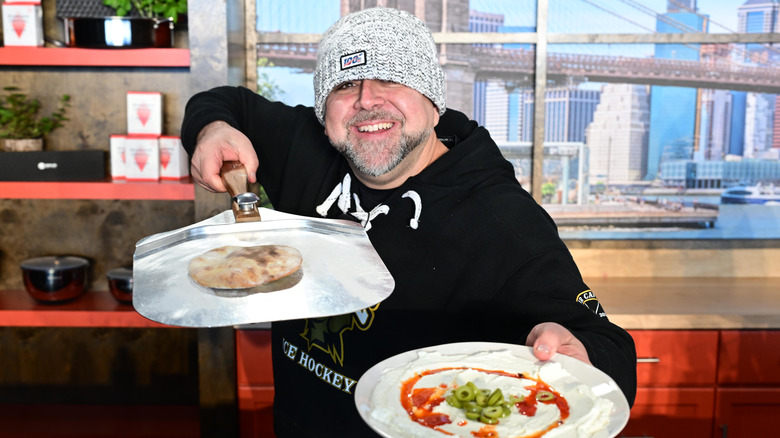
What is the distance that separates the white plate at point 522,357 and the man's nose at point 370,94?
24.4 inches

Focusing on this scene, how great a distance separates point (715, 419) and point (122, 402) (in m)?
2.43

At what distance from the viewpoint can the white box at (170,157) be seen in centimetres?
240

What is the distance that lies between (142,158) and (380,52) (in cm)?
129

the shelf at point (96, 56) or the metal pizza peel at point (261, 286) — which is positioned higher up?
the shelf at point (96, 56)

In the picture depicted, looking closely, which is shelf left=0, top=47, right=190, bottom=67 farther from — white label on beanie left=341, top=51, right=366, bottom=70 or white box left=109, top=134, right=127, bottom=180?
white label on beanie left=341, top=51, right=366, bottom=70

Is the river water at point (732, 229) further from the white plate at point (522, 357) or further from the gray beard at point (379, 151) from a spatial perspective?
the white plate at point (522, 357)

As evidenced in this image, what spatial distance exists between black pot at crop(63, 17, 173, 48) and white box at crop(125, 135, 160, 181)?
330 millimetres

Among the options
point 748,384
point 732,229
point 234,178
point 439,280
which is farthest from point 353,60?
point 732,229

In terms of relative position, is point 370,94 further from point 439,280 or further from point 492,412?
point 492,412

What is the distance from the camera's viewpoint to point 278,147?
73.2 inches

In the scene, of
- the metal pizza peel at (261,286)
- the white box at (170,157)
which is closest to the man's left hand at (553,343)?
the metal pizza peel at (261,286)

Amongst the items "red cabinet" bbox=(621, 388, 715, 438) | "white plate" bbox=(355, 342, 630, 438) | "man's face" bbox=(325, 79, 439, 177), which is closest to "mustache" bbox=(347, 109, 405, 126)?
"man's face" bbox=(325, 79, 439, 177)

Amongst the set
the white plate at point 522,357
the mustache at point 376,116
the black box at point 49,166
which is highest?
the mustache at point 376,116

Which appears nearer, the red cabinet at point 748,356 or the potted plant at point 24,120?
the red cabinet at point 748,356
